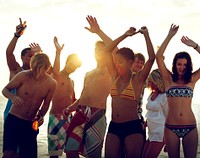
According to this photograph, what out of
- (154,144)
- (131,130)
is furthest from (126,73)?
(154,144)

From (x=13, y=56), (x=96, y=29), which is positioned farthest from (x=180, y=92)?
(x=13, y=56)

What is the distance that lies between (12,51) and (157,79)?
8.23 feet

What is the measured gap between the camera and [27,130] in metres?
6.51

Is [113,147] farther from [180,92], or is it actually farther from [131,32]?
[131,32]

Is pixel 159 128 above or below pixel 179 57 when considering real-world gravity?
below

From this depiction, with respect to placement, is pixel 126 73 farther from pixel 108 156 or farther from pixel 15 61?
pixel 15 61

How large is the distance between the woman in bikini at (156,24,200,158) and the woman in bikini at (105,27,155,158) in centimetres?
54

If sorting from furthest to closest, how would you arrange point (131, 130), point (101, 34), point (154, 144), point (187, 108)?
1. point (154, 144)
2. point (101, 34)
3. point (187, 108)
4. point (131, 130)

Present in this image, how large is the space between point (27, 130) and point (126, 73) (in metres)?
1.85

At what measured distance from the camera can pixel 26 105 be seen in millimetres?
6512

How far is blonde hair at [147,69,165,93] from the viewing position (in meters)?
6.81

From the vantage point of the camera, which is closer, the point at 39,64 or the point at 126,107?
the point at 126,107

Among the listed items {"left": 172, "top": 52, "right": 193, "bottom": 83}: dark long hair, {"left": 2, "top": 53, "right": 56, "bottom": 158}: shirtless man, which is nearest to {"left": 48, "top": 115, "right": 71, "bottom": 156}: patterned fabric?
{"left": 2, "top": 53, "right": 56, "bottom": 158}: shirtless man

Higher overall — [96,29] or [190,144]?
[96,29]
